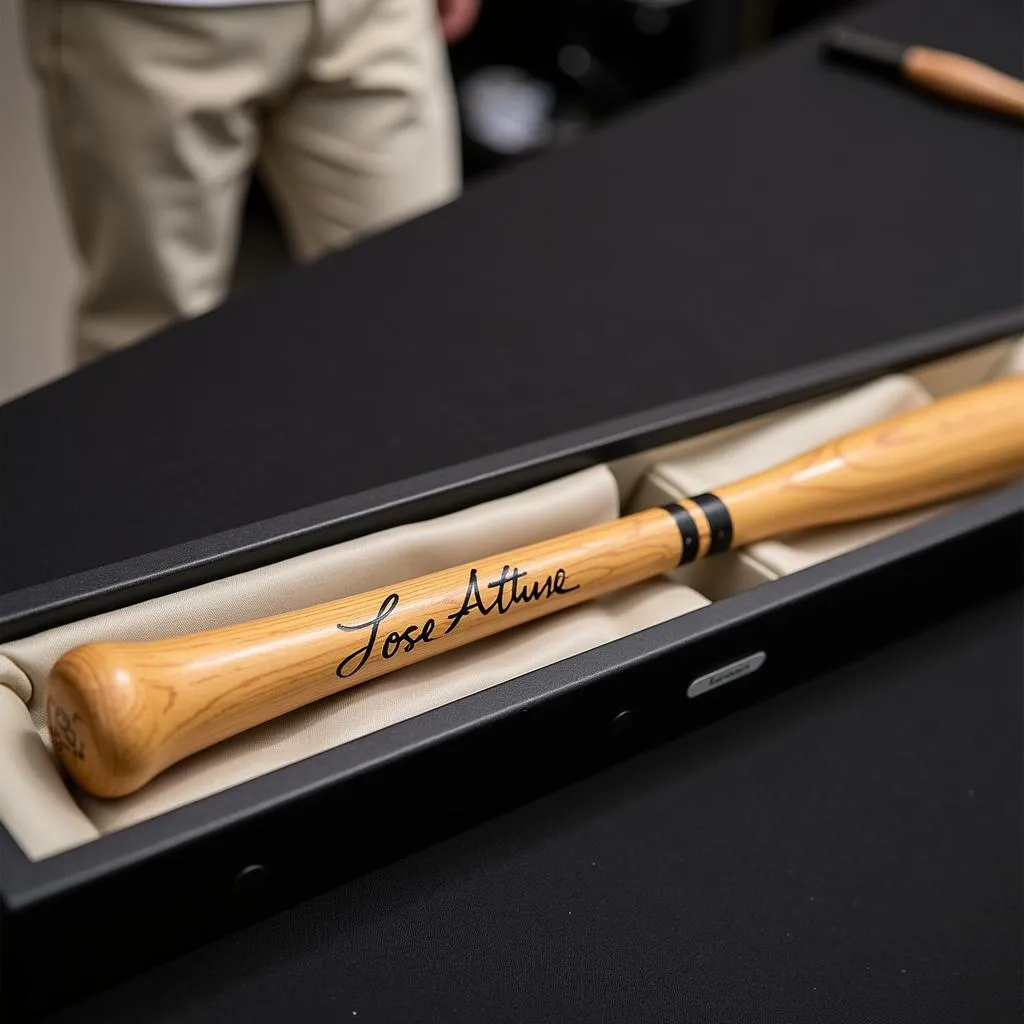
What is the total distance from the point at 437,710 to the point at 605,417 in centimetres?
26

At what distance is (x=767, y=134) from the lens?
0.88 metres

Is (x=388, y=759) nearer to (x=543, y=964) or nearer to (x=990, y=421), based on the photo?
(x=543, y=964)

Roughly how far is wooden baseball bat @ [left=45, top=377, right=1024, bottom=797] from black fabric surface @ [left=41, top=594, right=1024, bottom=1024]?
73mm

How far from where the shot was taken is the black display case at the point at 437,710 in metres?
0.35

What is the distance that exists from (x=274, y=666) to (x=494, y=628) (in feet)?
0.31

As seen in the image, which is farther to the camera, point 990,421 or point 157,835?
point 990,421

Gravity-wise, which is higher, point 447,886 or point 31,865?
point 31,865

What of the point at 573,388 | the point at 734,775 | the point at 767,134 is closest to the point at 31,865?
the point at 734,775

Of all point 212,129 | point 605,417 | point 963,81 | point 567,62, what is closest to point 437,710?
point 605,417

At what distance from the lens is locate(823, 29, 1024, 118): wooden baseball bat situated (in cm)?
91

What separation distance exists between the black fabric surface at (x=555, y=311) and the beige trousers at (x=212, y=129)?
21 cm

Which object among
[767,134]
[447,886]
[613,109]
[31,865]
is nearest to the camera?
[31,865]

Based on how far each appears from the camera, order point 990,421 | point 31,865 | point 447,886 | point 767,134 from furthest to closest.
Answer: point 767,134
point 990,421
point 447,886
point 31,865

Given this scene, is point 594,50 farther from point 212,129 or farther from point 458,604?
point 458,604
